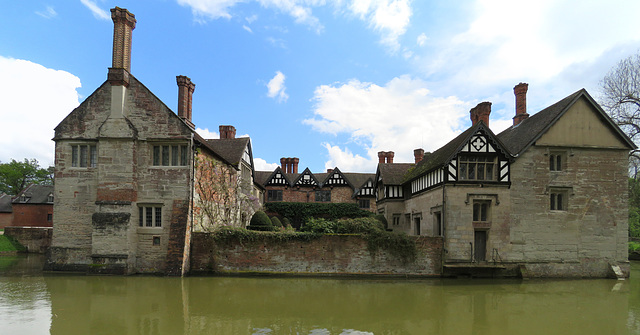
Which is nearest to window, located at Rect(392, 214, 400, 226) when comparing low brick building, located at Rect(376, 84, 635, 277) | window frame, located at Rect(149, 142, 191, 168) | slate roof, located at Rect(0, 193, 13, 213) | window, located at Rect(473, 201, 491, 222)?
low brick building, located at Rect(376, 84, 635, 277)

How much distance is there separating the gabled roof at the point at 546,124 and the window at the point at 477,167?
140cm

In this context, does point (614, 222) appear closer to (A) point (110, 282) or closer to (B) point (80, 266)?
(A) point (110, 282)

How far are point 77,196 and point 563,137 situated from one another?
24.2 metres

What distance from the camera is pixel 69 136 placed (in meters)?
17.7

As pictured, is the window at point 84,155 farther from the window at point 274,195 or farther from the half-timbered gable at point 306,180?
the half-timbered gable at point 306,180

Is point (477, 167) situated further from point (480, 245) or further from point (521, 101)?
point (521, 101)

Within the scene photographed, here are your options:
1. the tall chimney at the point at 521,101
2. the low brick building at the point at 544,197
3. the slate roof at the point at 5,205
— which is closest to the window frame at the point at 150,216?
the low brick building at the point at 544,197

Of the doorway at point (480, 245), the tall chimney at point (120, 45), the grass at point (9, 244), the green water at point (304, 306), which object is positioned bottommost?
the grass at point (9, 244)

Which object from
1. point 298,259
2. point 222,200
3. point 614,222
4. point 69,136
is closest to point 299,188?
point 222,200

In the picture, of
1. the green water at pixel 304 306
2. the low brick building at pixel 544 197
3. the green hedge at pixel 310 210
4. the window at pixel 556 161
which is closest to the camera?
the green water at pixel 304 306

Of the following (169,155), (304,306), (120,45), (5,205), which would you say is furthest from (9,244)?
(304,306)

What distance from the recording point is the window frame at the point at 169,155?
57.2ft

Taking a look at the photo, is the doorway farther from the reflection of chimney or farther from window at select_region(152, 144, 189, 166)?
the reflection of chimney

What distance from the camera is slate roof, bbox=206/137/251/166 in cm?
2506
